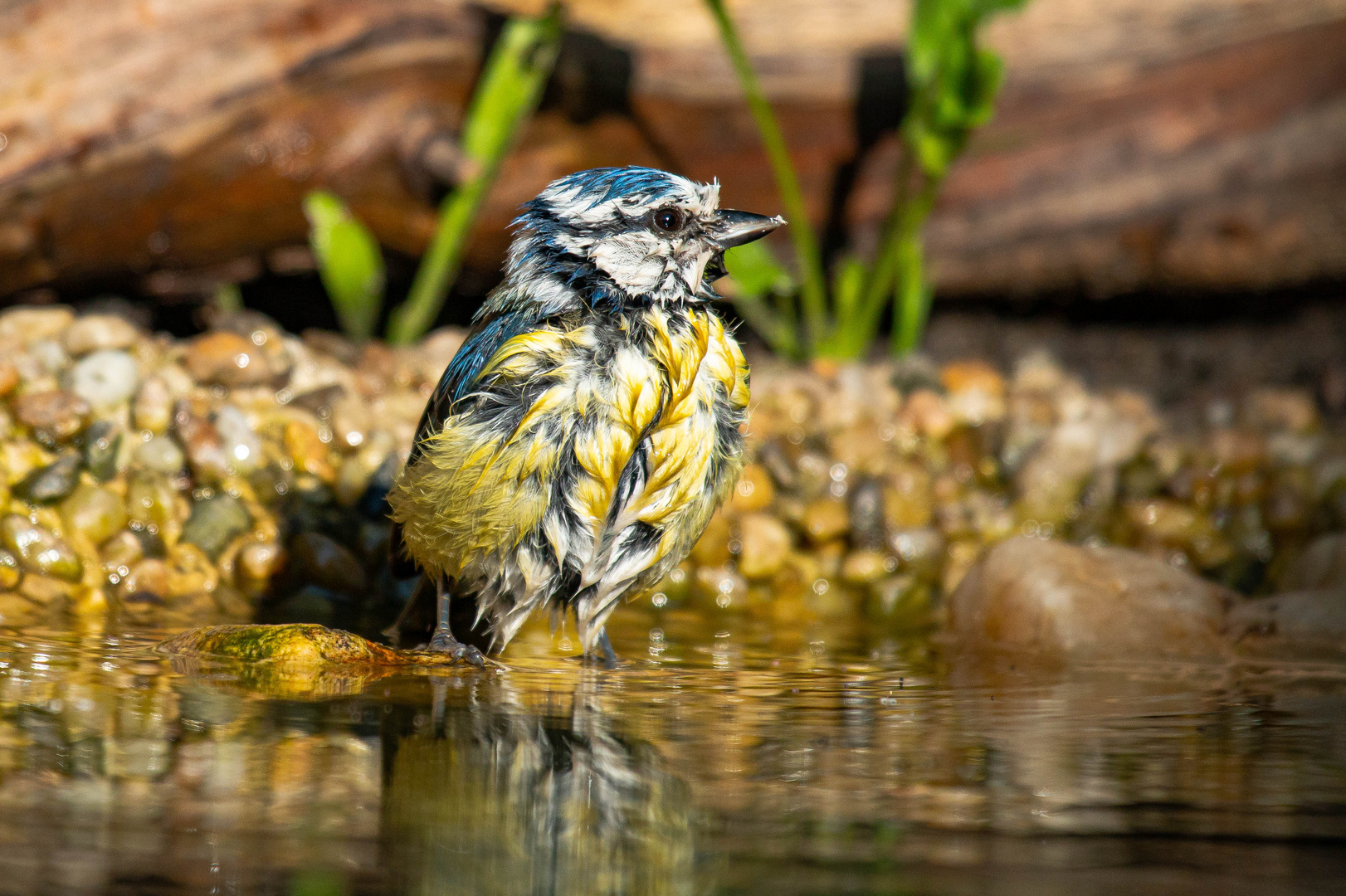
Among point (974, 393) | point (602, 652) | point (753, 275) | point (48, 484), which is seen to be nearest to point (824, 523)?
point (753, 275)

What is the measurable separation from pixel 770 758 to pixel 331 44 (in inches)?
165

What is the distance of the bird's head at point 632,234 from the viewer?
3.28 m

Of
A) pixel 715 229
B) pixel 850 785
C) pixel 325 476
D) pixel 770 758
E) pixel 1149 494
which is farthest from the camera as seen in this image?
pixel 1149 494

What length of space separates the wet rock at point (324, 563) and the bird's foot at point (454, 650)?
39.3 inches

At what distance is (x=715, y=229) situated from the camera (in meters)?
3.36

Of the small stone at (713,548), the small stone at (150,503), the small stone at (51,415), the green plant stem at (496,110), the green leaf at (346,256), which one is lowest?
the small stone at (713,548)

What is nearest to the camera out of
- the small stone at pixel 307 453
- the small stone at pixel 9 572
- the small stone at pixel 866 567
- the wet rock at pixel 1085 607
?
the wet rock at pixel 1085 607

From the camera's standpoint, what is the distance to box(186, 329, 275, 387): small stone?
489 centimetres

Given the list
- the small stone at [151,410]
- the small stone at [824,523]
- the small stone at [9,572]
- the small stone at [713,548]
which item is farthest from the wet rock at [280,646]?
the small stone at [824,523]

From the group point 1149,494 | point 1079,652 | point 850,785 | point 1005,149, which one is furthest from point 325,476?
point 1005,149

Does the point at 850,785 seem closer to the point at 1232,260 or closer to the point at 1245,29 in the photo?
the point at 1232,260

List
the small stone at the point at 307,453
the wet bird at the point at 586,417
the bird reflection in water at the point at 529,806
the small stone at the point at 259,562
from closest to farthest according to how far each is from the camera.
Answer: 1. the bird reflection in water at the point at 529,806
2. the wet bird at the point at 586,417
3. the small stone at the point at 259,562
4. the small stone at the point at 307,453

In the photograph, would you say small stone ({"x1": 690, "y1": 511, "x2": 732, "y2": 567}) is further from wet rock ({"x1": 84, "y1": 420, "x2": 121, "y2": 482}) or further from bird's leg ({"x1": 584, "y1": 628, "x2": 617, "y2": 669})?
wet rock ({"x1": 84, "y1": 420, "x2": 121, "y2": 482})

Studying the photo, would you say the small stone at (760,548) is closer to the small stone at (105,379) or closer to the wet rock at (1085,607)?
the wet rock at (1085,607)
